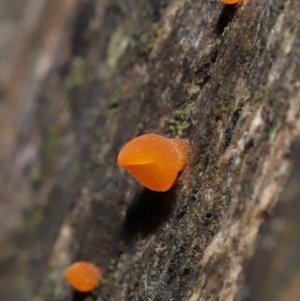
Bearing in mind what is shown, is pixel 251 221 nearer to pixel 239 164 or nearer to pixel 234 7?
pixel 239 164

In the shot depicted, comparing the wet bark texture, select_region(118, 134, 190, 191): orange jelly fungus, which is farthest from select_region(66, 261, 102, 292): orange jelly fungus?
select_region(118, 134, 190, 191): orange jelly fungus

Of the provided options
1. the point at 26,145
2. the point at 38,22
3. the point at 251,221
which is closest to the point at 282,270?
the point at 251,221

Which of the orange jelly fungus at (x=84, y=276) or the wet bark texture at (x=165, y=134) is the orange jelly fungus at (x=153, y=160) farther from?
the orange jelly fungus at (x=84, y=276)

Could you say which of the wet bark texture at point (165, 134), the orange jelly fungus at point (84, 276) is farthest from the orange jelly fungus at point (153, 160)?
the orange jelly fungus at point (84, 276)

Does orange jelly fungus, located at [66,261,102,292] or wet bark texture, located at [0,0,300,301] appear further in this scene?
orange jelly fungus, located at [66,261,102,292]

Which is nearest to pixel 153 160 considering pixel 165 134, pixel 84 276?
pixel 165 134

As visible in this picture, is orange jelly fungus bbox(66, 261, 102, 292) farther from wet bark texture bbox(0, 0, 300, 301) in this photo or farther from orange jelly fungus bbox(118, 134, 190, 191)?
orange jelly fungus bbox(118, 134, 190, 191)

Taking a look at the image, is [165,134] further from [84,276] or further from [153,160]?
[84,276]
